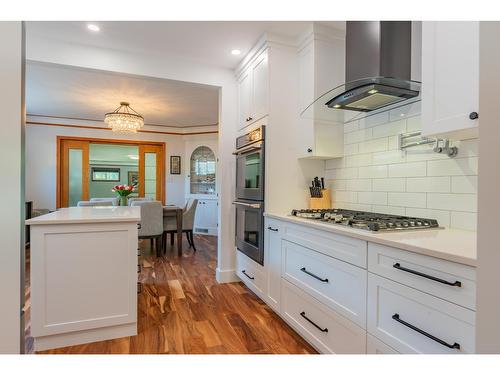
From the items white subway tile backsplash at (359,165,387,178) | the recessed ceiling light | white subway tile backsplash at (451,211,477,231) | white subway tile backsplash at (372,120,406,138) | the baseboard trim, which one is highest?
the recessed ceiling light

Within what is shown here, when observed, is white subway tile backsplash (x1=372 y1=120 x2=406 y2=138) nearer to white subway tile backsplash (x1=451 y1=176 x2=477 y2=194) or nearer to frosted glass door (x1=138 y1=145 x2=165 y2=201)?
white subway tile backsplash (x1=451 y1=176 x2=477 y2=194)

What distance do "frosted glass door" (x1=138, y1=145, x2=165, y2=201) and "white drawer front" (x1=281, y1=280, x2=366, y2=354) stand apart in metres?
4.78

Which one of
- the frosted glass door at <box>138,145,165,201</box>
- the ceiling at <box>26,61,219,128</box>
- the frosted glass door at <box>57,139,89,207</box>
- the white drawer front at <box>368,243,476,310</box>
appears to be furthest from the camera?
the frosted glass door at <box>138,145,165,201</box>

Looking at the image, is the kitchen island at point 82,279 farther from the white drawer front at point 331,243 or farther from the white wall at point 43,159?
the white wall at point 43,159

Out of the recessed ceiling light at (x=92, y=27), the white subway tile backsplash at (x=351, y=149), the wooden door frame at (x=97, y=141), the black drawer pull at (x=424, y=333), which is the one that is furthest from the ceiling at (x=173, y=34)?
the wooden door frame at (x=97, y=141)

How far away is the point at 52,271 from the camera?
176cm

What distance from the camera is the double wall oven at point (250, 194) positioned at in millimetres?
2469

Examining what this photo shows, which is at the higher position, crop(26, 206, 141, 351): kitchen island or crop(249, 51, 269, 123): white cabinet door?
crop(249, 51, 269, 123): white cabinet door

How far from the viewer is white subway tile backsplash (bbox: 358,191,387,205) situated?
204 centimetres

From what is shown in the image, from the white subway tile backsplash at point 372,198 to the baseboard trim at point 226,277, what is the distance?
1.67 meters

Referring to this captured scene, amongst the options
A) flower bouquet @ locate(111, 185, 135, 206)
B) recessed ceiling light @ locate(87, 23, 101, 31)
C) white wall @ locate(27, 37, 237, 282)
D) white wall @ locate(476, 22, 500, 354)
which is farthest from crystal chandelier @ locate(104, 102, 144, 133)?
white wall @ locate(476, 22, 500, 354)

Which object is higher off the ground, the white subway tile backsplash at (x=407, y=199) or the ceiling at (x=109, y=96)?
the ceiling at (x=109, y=96)

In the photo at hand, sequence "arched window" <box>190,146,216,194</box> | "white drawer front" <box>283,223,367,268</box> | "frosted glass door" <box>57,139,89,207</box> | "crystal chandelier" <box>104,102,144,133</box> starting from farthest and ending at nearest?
"arched window" <box>190,146,216,194</box>, "frosted glass door" <box>57,139,89,207</box>, "crystal chandelier" <box>104,102,144,133</box>, "white drawer front" <box>283,223,367,268</box>

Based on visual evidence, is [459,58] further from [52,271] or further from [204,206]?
[204,206]
